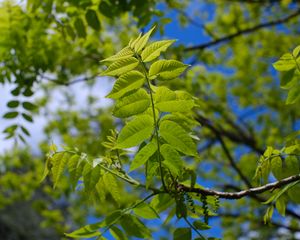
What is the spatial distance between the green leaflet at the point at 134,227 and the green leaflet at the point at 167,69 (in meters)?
0.60

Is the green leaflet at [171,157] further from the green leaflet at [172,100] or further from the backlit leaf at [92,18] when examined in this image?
the backlit leaf at [92,18]

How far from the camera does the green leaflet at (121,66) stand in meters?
1.46

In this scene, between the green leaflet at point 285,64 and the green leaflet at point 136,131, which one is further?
the green leaflet at point 285,64

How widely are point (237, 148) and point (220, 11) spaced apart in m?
3.24

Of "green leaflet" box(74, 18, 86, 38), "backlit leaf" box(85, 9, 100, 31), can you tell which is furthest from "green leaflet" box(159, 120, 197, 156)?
"green leaflet" box(74, 18, 86, 38)

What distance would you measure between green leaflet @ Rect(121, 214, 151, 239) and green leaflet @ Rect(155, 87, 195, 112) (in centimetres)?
49

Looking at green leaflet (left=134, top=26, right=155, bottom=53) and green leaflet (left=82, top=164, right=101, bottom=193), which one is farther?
green leaflet (left=82, top=164, right=101, bottom=193)

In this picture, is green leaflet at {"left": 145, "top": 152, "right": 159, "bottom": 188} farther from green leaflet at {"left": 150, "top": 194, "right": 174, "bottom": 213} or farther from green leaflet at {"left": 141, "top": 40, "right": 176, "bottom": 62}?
green leaflet at {"left": 141, "top": 40, "right": 176, "bottom": 62}

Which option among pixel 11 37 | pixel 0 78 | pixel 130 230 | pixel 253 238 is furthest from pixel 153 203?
pixel 253 238

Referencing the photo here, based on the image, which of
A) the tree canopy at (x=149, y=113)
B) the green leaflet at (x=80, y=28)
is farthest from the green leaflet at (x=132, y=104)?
the green leaflet at (x=80, y=28)

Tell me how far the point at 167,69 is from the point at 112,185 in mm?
561

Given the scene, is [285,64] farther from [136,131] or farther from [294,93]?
[136,131]

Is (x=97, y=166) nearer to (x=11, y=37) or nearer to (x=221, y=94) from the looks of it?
(x=11, y=37)

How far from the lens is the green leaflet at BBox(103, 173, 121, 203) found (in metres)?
1.71
